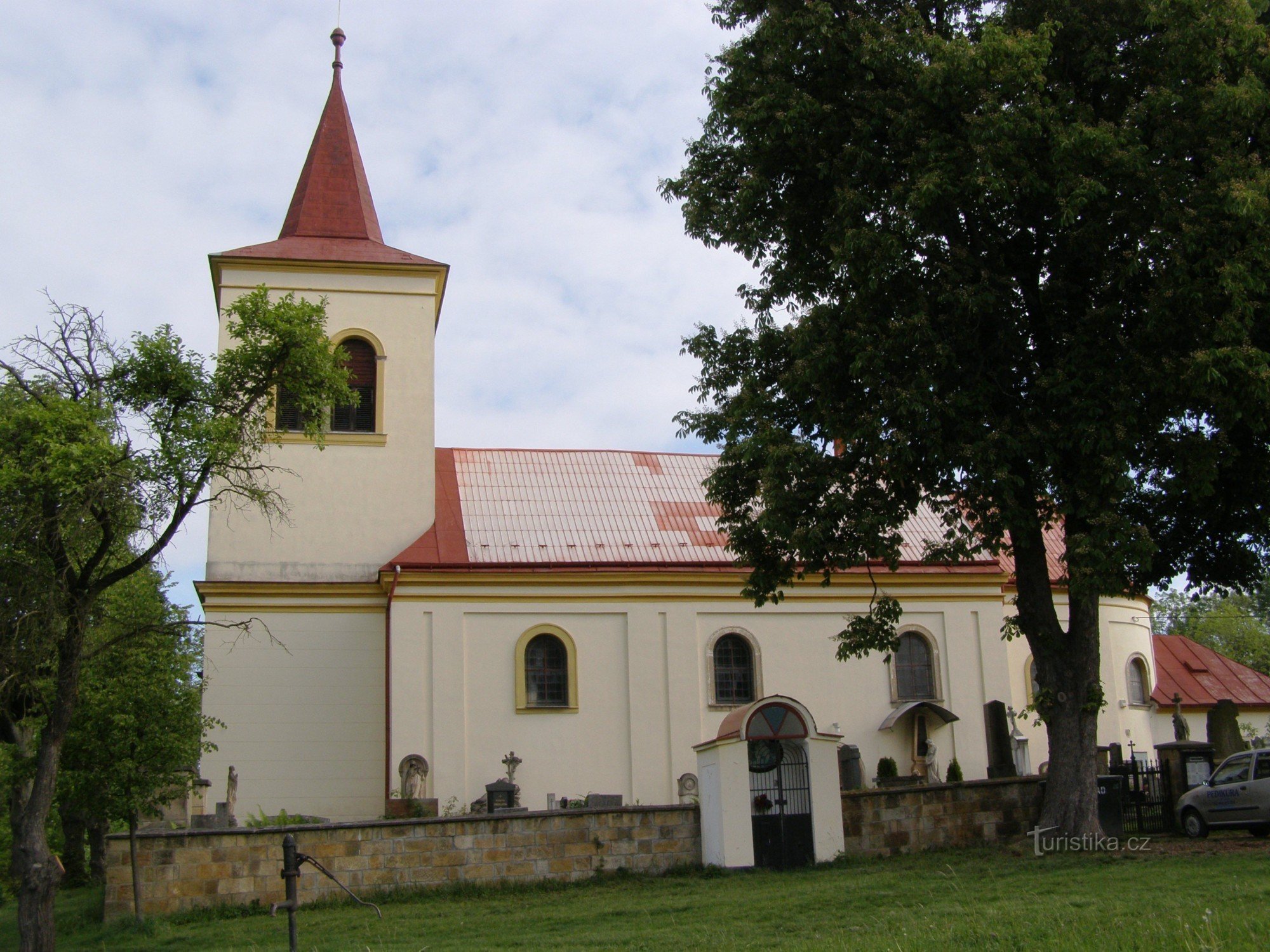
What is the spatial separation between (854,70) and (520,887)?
12.7m

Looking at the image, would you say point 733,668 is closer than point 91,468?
No

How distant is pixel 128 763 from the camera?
18719 millimetres

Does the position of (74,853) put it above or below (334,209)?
below

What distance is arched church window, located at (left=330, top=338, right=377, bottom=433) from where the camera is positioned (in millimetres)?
27297

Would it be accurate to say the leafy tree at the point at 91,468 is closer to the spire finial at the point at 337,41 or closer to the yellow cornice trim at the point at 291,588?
the yellow cornice trim at the point at 291,588

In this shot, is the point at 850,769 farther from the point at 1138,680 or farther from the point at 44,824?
the point at 44,824

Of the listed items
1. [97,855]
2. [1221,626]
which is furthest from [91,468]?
[1221,626]

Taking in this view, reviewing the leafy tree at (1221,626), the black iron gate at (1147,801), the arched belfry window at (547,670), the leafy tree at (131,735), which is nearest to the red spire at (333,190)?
the arched belfry window at (547,670)

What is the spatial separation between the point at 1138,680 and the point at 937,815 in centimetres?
1548

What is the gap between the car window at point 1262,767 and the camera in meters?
17.8

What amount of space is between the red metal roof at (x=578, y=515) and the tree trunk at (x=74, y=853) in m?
15.5

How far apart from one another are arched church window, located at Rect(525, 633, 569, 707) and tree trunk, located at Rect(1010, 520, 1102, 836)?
1113 centimetres

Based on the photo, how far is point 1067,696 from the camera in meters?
17.1

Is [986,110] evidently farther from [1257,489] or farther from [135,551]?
[135,551]
